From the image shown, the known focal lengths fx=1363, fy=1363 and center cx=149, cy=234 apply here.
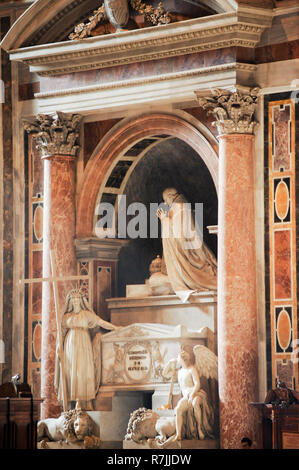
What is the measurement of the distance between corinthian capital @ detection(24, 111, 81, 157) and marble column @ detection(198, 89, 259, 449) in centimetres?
247

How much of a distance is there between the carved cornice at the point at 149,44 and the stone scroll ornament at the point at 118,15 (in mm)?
245

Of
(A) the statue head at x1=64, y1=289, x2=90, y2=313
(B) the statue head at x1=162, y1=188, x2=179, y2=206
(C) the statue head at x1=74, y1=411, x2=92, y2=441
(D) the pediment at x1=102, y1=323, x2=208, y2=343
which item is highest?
(B) the statue head at x1=162, y1=188, x2=179, y2=206

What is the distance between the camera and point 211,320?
20688 mm

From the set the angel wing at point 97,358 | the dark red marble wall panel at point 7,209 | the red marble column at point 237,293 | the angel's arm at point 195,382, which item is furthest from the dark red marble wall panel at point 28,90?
the angel's arm at point 195,382

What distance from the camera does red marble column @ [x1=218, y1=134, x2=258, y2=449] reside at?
19859 millimetres

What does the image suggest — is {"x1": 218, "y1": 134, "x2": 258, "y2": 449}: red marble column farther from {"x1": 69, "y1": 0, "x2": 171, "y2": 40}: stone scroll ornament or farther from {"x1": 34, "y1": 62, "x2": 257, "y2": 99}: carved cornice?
{"x1": 69, "y1": 0, "x2": 171, "y2": 40}: stone scroll ornament

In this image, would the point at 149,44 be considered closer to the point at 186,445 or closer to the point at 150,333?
the point at 150,333

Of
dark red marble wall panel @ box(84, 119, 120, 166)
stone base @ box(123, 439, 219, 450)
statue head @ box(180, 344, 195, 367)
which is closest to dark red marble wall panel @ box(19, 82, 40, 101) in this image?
dark red marble wall panel @ box(84, 119, 120, 166)

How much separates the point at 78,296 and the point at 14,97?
3.75 m

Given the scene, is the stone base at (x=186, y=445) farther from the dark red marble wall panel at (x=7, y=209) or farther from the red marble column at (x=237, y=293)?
the dark red marble wall panel at (x=7, y=209)

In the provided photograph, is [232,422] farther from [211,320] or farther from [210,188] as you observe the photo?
[210,188]

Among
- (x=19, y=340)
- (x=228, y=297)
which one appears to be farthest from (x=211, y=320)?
(x=19, y=340)

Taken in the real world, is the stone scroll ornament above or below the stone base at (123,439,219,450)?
above

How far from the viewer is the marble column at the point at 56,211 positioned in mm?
21625
